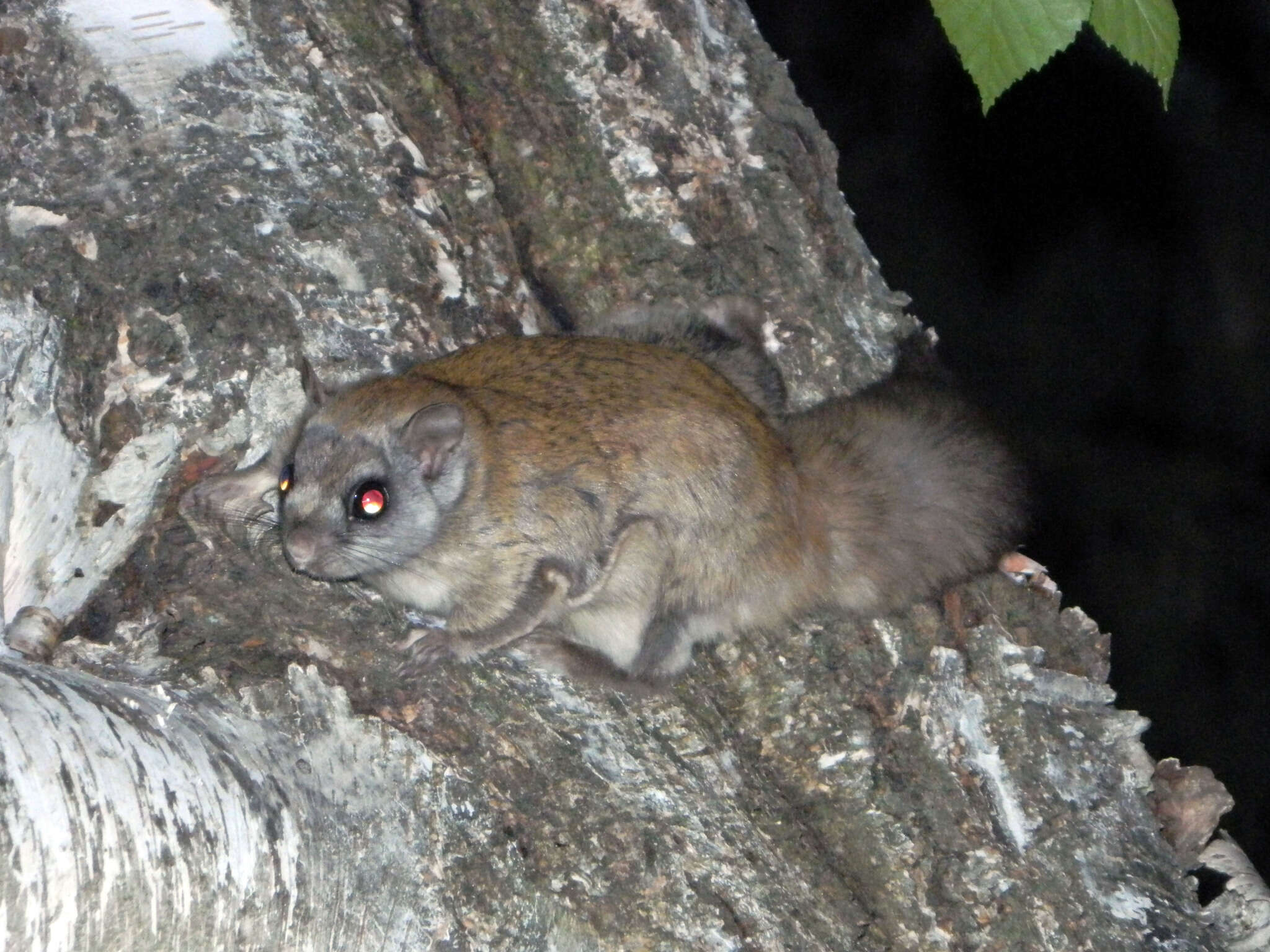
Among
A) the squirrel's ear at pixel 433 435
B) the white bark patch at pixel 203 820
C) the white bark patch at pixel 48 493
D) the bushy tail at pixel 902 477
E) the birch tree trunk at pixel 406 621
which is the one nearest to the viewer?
the white bark patch at pixel 203 820

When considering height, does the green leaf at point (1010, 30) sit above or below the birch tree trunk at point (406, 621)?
above

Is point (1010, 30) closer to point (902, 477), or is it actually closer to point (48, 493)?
point (902, 477)

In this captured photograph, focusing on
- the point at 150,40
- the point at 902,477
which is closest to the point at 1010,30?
the point at 902,477

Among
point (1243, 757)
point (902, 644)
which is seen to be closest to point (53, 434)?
point (902, 644)

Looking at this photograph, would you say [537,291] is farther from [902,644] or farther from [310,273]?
[902,644]

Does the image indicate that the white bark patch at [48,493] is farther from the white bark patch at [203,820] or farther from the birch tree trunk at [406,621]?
the white bark patch at [203,820]

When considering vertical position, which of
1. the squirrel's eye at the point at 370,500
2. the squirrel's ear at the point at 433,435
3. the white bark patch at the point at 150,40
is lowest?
the squirrel's eye at the point at 370,500

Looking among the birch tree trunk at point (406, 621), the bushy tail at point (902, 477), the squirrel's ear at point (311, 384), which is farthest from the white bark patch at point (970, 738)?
the squirrel's ear at point (311, 384)
